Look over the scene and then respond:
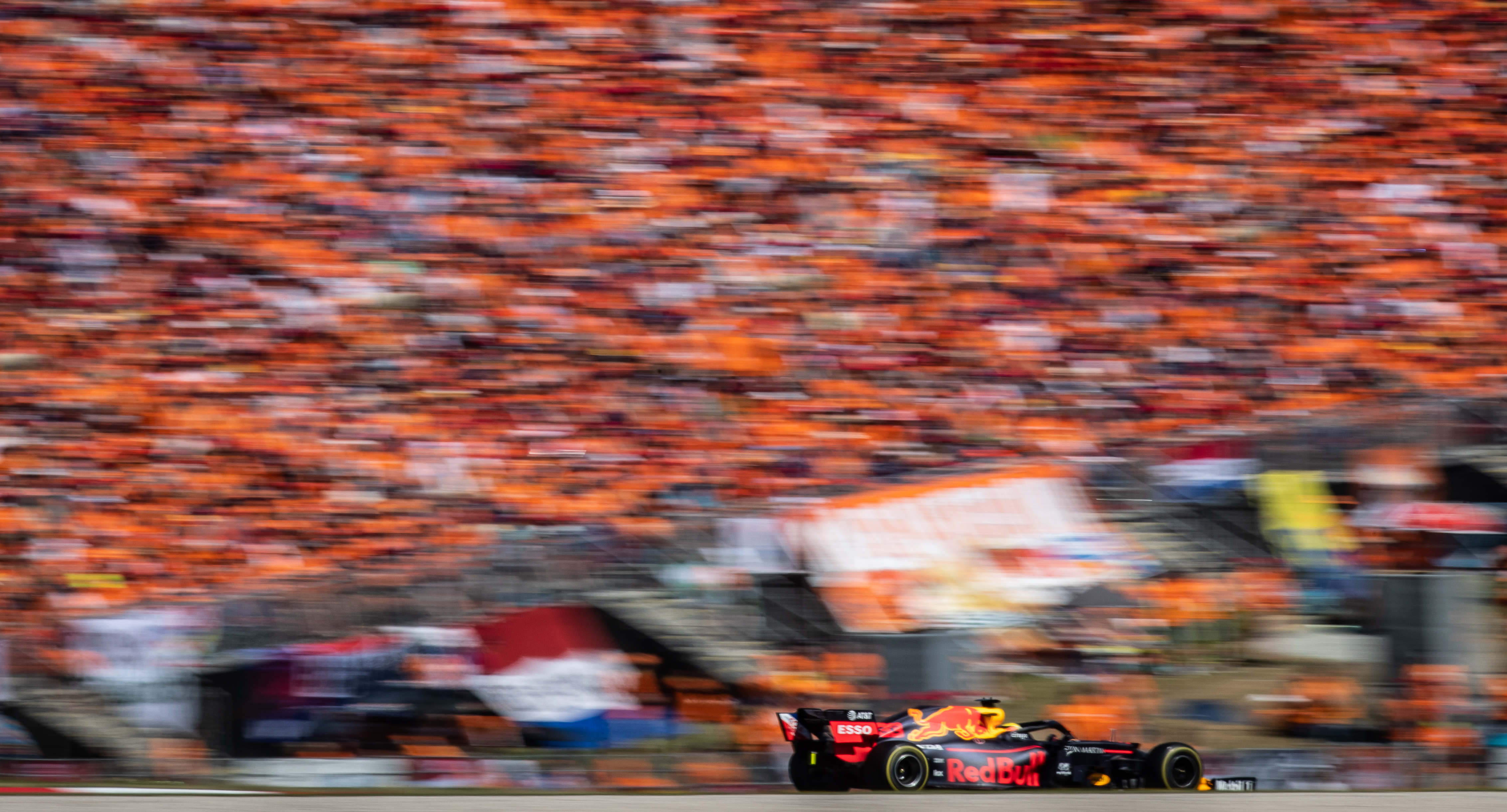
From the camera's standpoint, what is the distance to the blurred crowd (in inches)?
214

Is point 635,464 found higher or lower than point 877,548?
higher

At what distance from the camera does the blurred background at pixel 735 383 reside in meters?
4.79

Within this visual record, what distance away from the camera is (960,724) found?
3.99m

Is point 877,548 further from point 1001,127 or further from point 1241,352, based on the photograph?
point 1001,127

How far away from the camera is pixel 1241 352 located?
580 cm

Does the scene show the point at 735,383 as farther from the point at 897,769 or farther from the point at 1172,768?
the point at 1172,768

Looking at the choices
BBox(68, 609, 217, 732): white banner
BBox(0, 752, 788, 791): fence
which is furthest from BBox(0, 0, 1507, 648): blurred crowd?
BBox(0, 752, 788, 791): fence

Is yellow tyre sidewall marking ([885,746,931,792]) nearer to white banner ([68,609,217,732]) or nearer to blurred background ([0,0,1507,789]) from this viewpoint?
blurred background ([0,0,1507,789])

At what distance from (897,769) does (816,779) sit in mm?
269

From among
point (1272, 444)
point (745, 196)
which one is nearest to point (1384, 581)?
point (1272, 444)

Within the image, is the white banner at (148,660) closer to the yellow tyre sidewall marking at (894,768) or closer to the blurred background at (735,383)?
the blurred background at (735,383)

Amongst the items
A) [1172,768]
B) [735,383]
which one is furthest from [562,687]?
[1172,768]

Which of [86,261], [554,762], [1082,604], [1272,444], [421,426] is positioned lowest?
[554,762]

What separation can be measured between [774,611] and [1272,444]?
7.35 feet
